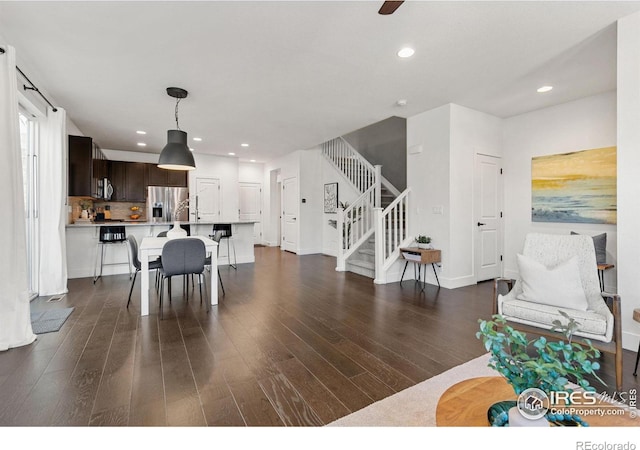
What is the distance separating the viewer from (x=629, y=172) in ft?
8.39

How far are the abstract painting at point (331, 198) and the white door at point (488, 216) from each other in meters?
3.54

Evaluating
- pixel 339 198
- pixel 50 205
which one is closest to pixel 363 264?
pixel 339 198

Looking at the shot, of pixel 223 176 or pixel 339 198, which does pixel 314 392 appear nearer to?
pixel 339 198

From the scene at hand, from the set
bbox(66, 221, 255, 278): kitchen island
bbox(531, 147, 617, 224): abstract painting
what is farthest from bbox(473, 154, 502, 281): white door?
bbox(66, 221, 255, 278): kitchen island

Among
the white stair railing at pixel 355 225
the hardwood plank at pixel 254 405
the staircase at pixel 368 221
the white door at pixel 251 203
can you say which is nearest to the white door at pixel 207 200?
the white door at pixel 251 203

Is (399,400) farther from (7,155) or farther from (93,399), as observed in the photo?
(7,155)

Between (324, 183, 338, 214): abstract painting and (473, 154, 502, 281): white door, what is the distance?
354 centimetres

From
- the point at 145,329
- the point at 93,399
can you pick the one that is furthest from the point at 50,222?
the point at 93,399

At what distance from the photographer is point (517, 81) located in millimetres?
3799

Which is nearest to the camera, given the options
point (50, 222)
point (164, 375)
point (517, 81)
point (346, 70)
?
point (164, 375)

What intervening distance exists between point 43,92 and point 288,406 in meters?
4.96

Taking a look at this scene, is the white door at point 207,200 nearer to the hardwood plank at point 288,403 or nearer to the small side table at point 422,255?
the small side table at point 422,255

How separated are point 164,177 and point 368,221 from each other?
552 cm

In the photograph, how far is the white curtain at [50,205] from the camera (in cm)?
407
